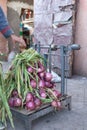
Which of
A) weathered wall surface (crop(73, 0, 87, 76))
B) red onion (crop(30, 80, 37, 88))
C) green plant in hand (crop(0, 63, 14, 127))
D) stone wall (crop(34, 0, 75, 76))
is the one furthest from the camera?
weathered wall surface (crop(73, 0, 87, 76))

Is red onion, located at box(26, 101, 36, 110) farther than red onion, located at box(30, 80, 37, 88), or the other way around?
red onion, located at box(30, 80, 37, 88)

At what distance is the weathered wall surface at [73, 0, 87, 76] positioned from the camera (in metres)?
4.96

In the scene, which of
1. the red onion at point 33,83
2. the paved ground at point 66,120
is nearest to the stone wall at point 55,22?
the paved ground at point 66,120

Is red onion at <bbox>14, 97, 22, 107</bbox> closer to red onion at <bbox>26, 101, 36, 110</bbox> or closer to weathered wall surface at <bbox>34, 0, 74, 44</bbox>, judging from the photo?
red onion at <bbox>26, 101, 36, 110</bbox>

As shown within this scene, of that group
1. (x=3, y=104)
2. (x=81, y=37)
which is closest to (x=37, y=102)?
(x=3, y=104)

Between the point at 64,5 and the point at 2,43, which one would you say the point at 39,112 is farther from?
the point at 2,43

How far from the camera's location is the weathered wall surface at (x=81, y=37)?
4961mm

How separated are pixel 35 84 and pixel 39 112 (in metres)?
0.30

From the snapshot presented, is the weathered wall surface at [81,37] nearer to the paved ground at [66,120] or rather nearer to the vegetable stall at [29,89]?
the paved ground at [66,120]

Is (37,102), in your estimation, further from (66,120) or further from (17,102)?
(66,120)

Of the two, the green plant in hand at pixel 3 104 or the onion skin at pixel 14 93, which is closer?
the green plant in hand at pixel 3 104

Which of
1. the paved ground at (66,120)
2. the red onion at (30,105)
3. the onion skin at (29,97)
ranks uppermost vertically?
the onion skin at (29,97)

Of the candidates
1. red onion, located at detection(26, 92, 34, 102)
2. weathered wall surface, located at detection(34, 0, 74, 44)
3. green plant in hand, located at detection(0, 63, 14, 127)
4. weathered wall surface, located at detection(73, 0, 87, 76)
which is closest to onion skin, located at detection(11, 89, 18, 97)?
red onion, located at detection(26, 92, 34, 102)

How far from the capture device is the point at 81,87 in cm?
432
